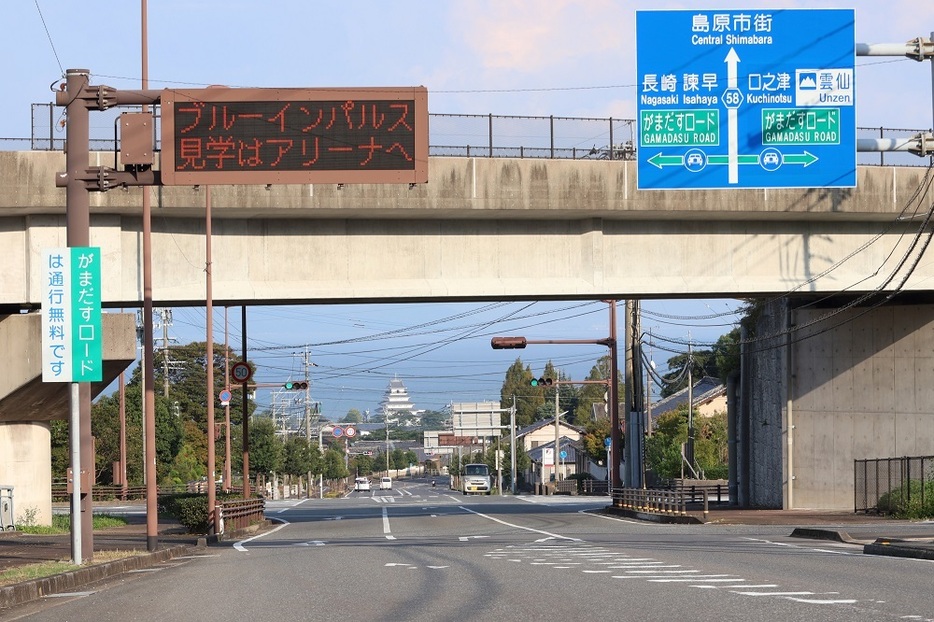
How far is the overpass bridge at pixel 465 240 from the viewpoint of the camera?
30.2 metres

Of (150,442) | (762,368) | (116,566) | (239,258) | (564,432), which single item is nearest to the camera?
(116,566)

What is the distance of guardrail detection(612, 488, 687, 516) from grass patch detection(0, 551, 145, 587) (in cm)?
1946

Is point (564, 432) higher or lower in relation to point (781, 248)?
lower

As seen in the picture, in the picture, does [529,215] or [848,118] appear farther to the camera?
[529,215]

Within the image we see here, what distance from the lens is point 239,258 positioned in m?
31.3

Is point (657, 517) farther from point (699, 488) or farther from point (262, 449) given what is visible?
point (262, 449)

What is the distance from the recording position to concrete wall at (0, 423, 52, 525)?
34188 millimetres

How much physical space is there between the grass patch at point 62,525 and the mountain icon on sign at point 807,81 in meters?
19.8

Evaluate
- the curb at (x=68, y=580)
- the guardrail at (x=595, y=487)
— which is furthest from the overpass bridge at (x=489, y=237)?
the guardrail at (x=595, y=487)

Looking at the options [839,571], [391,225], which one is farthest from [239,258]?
[839,571]

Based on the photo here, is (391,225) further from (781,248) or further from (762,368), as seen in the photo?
(762,368)

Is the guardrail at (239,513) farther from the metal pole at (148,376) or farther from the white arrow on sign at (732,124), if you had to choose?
the white arrow on sign at (732,124)

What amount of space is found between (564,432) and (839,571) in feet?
476

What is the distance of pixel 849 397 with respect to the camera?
38.9 meters
